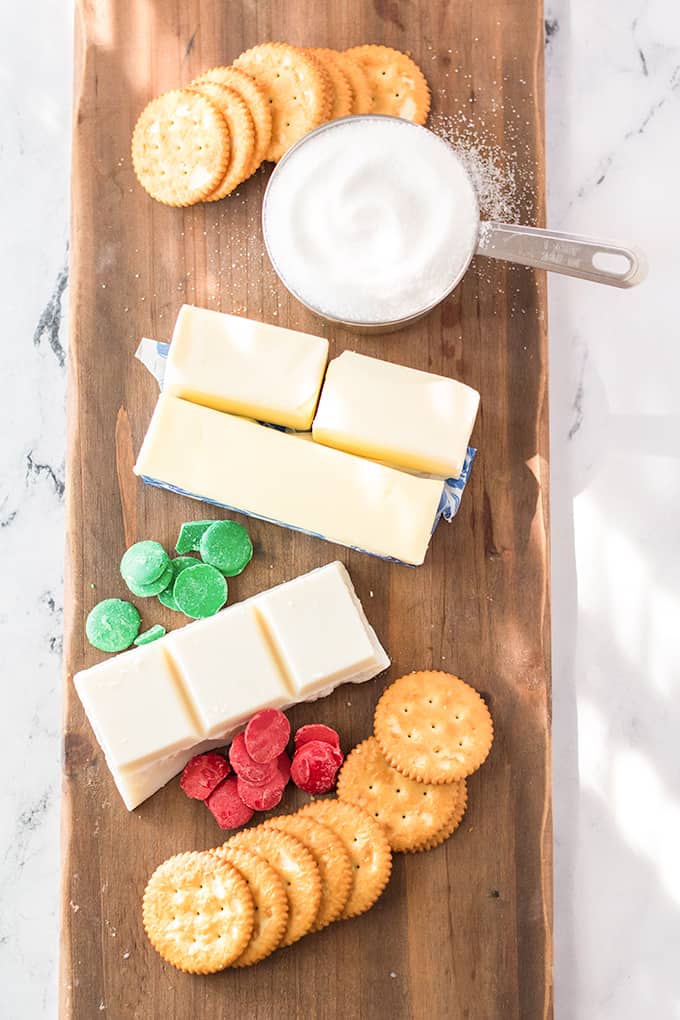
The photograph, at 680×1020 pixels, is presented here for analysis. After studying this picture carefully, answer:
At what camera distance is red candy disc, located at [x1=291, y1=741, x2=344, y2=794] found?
1396 mm

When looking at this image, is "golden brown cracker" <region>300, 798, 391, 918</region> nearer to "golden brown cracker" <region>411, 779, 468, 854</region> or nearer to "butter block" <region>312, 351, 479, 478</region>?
"golden brown cracker" <region>411, 779, 468, 854</region>

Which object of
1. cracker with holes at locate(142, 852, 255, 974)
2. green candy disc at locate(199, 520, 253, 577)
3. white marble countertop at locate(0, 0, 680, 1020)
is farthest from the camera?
white marble countertop at locate(0, 0, 680, 1020)

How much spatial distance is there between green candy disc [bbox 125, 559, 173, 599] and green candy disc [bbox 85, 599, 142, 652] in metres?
0.03

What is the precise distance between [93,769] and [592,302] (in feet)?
3.85

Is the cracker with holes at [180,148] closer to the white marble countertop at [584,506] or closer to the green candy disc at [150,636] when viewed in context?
the white marble countertop at [584,506]

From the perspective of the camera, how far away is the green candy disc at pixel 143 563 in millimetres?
1428

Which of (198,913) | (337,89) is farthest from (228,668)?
(337,89)

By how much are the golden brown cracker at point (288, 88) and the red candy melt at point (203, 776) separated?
→ 940 millimetres

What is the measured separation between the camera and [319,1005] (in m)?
1.40

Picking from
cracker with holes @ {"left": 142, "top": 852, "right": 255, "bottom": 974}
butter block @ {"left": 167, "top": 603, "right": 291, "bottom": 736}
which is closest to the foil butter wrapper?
butter block @ {"left": 167, "top": 603, "right": 291, "bottom": 736}

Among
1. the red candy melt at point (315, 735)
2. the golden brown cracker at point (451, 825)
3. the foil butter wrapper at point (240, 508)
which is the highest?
the foil butter wrapper at point (240, 508)

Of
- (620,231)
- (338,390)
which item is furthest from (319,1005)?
(620,231)

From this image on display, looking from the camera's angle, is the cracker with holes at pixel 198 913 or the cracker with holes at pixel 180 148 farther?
the cracker with holes at pixel 180 148

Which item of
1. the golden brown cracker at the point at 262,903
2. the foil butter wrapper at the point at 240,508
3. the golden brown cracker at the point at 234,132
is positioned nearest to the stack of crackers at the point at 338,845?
the golden brown cracker at the point at 262,903
